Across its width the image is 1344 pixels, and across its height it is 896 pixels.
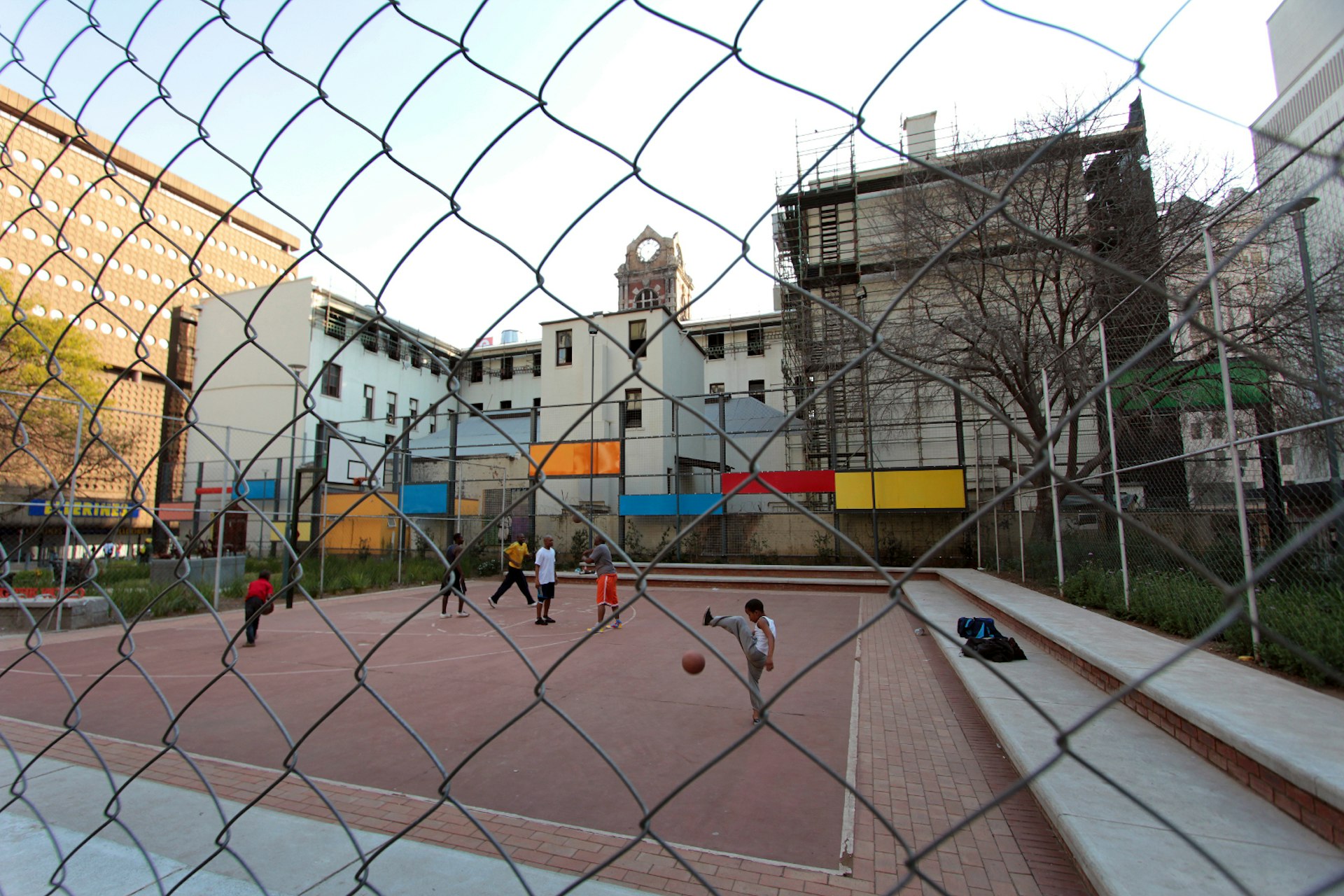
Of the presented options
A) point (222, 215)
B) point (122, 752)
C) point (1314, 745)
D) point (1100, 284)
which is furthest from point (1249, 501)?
point (122, 752)

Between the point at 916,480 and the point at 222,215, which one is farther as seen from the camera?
the point at 916,480

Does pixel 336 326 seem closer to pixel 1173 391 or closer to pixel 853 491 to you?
pixel 853 491

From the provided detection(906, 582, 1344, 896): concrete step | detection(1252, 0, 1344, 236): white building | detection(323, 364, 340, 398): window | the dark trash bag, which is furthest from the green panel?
detection(323, 364, 340, 398): window

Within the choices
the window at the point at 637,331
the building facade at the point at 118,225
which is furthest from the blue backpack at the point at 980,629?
the window at the point at 637,331

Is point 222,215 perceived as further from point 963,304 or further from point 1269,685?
point 963,304

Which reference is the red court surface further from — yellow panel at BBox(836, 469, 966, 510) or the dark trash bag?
yellow panel at BBox(836, 469, 966, 510)

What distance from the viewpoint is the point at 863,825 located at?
12.0 feet

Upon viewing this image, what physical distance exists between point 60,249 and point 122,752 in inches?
168

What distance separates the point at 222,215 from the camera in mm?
1899

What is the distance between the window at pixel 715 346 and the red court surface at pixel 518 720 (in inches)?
1004

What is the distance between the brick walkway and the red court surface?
0.16 metres

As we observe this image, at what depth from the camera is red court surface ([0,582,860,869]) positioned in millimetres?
3750

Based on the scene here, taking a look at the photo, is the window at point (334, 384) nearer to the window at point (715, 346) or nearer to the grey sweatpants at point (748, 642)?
A: the window at point (715, 346)

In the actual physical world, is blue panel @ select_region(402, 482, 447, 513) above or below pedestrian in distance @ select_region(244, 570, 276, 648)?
above
